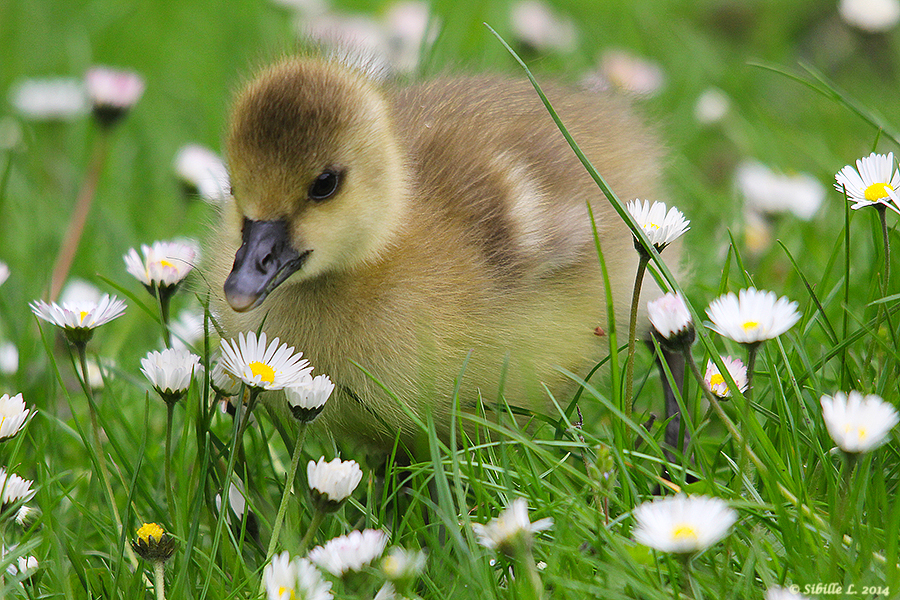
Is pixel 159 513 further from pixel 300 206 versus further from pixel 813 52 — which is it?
pixel 813 52

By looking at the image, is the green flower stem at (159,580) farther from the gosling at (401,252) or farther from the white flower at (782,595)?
the white flower at (782,595)

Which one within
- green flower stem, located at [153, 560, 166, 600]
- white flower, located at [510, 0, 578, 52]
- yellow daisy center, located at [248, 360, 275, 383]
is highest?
white flower, located at [510, 0, 578, 52]

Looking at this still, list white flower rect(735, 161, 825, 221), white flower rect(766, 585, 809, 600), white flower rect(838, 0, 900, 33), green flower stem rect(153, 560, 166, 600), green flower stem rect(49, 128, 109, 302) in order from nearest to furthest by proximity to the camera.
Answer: white flower rect(766, 585, 809, 600) → green flower stem rect(153, 560, 166, 600) → green flower stem rect(49, 128, 109, 302) → white flower rect(735, 161, 825, 221) → white flower rect(838, 0, 900, 33)

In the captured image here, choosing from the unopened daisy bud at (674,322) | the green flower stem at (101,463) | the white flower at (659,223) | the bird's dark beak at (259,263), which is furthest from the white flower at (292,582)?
the white flower at (659,223)

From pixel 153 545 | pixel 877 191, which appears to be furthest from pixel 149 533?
pixel 877 191

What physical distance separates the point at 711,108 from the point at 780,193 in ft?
3.12

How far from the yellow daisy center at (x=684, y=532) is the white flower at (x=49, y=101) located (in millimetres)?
3284

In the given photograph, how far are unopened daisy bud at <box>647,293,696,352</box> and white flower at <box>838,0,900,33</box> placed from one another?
93.3 inches

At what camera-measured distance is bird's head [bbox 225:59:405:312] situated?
1.92 meters

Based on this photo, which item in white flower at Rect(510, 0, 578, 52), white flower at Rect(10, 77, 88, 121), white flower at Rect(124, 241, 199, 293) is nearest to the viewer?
white flower at Rect(124, 241, 199, 293)

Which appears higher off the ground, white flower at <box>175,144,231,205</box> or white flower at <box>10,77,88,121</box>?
white flower at <box>10,77,88,121</box>

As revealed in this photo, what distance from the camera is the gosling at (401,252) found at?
1.94 meters

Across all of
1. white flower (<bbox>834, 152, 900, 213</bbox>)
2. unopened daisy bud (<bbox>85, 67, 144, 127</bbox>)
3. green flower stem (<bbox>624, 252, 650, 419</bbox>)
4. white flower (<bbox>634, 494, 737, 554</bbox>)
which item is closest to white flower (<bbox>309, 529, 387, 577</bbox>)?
white flower (<bbox>634, 494, 737, 554</bbox>)

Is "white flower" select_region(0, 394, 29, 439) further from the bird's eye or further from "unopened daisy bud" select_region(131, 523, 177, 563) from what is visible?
the bird's eye
